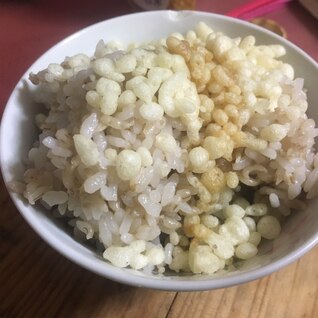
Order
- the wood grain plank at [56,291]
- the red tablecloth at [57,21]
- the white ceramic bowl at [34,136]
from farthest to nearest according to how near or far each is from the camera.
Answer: the red tablecloth at [57,21], the wood grain plank at [56,291], the white ceramic bowl at [34,136]

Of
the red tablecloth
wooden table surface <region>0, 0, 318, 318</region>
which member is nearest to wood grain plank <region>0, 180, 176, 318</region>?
wooden table surface <region>0, 0, 318, 318</region>

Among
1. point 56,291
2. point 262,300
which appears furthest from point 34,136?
point 262,300

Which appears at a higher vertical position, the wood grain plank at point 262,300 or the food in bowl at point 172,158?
the food in bowl at point 172,158

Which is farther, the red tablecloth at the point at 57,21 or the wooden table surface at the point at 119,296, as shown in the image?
the red tablecloth at the point at 57,21

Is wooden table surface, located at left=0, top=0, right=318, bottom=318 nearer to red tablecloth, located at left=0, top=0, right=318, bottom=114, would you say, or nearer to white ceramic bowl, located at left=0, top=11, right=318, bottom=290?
white ceramic bowl, located at left=0, top=11, right=318, bottom=290

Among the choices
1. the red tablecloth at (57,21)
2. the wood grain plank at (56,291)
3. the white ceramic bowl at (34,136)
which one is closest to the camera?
the white ceramic bowl at (34,136)

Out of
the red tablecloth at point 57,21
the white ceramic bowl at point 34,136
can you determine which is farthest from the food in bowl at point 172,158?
the red tablecloth at point 57,21

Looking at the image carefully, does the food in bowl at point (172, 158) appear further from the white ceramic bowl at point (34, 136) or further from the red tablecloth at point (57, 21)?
the red tablecloth at point (57, 21)
